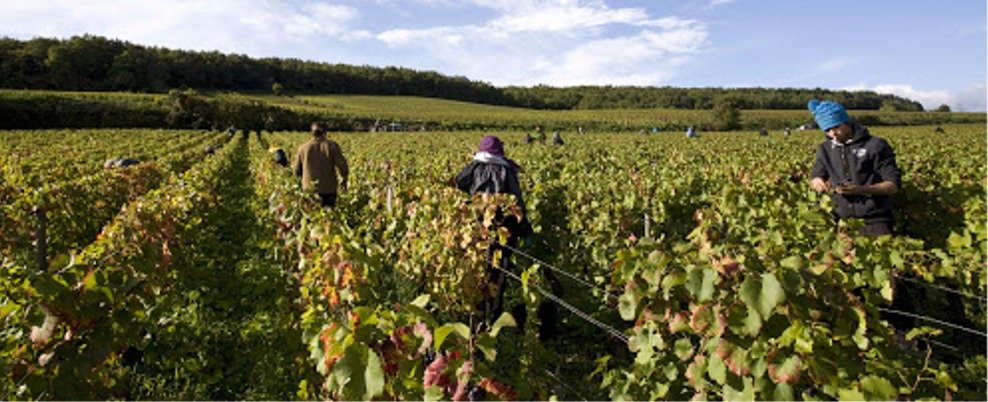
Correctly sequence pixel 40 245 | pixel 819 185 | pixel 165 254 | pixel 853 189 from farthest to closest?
pixel 40 245, pixel 165 254, pixel 819 185, pixel 853 189

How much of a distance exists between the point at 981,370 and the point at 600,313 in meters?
2.79

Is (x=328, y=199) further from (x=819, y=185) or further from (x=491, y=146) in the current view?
(x=819, y=185)

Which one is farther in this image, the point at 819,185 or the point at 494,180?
the point at 494,180

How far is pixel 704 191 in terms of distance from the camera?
26.0 feet

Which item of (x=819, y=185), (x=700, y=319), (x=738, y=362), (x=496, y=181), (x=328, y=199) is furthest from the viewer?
(x=328, y=199)

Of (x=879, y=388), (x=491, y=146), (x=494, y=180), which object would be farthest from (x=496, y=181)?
(x=879, y=388)

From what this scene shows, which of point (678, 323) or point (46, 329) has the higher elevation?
point (678, 323)

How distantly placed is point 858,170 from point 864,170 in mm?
47

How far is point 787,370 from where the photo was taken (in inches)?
84.4

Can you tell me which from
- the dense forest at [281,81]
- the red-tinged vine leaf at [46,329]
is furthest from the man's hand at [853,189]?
the dense forest at [281,81]

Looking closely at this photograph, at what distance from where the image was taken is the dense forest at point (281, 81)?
7325cm

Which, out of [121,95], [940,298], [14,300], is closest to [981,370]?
[940,298]

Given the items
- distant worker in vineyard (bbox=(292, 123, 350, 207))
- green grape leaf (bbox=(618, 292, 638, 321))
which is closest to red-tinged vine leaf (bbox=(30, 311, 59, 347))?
green grape leaf (bbox=(618, 292, 638, 321))

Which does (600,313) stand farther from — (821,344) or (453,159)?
(453,159)
